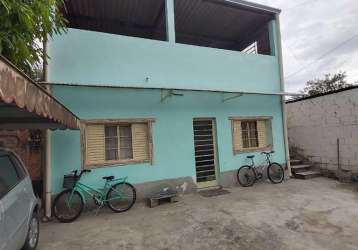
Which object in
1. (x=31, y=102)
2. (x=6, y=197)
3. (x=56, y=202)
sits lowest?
(x=56, y=202)

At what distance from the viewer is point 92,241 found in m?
4.04

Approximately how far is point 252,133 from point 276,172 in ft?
5.20

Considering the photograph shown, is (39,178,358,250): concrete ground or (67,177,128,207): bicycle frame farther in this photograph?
(67,177,128,207): bicycle frame

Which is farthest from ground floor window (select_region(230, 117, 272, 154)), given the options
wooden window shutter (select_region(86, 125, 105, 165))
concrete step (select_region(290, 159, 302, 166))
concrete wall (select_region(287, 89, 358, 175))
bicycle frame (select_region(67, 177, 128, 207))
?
wooden window shutter (select_region(86, 125, 105, 165))

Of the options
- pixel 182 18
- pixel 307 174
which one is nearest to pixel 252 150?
pixel 307 174

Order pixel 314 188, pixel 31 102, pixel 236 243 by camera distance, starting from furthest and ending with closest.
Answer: pixel 314 188
pixel 236 243
pixel 31 102

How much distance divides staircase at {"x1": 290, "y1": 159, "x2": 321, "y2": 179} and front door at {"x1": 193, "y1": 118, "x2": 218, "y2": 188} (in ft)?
11.4

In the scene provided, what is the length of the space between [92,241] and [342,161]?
856 centimetres

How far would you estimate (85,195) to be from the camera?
5703 millimetres

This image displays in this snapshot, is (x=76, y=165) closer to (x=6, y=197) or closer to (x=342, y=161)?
(x=6, y=197)

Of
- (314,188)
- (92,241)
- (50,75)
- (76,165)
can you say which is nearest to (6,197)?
(92,241)

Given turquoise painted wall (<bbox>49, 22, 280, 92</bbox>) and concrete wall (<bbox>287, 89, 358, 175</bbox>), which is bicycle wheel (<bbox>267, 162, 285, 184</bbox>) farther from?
turquoise painted wall (<bbox>49, 22, 280, 92</bbox>)

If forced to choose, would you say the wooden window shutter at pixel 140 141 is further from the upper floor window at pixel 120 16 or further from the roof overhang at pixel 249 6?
the roof overhang at pixel 249 6

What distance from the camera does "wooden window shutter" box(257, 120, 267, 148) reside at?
332 inches
